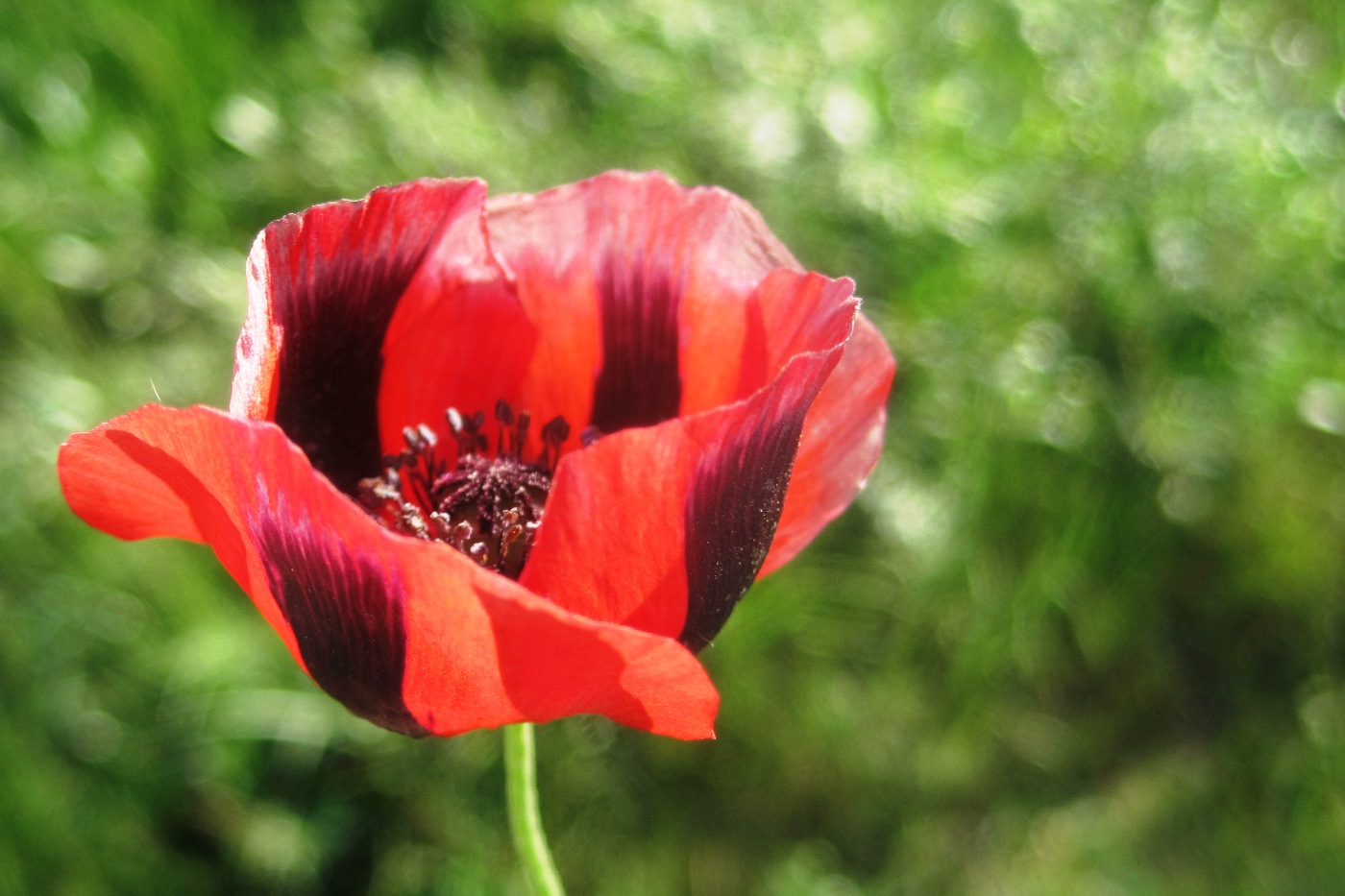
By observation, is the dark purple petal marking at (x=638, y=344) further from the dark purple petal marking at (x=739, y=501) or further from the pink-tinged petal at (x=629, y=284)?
the dark purple petal marking at (x=739, y=501)

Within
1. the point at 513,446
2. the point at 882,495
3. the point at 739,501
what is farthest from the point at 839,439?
A: the point at 882,495

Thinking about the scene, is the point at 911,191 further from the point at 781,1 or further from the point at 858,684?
the point at 858,684

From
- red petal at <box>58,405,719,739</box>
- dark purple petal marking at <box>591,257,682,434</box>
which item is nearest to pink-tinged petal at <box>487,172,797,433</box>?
dark purple petal marking at <box>591,257,682,434</box>

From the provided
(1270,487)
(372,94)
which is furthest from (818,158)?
(1270,487)

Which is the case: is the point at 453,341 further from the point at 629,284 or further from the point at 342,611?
the point at 342,611

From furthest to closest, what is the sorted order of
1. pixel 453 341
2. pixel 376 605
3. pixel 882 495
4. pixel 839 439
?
pixel 882 495 → pixel 453 341 → pixel 839 439 → pixel 376 605

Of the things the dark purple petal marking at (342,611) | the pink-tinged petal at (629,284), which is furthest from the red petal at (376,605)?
the pink-tinged petal at (629,284)
